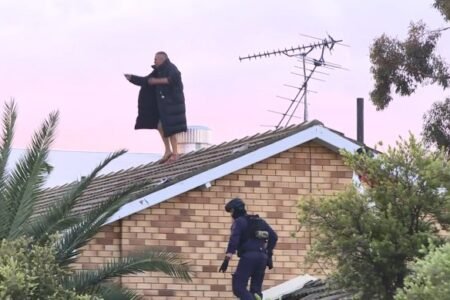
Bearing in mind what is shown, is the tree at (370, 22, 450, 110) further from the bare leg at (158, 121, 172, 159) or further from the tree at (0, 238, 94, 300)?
the tree at (0, 238, 94, 300)

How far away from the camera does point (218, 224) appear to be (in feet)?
59.5

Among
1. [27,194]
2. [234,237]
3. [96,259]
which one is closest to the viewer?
[27,194]

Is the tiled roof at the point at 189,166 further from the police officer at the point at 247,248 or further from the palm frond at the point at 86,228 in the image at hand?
the police officer at the point at 247,248

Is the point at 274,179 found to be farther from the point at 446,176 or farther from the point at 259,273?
the point at 446,176

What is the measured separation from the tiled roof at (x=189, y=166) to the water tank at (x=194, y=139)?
11.1 feet

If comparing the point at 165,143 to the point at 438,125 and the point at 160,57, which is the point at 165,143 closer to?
the point at 160,57

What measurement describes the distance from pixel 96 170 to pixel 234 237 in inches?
78.7

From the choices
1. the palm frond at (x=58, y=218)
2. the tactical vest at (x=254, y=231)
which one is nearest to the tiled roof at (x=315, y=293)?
the tactical vest at (x=254, y=231)

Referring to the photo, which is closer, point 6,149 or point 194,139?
point 6,149

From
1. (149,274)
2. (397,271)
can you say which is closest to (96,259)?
(149,274)

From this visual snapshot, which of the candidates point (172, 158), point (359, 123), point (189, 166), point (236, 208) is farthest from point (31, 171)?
point (359, 123)

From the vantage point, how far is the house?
1759 centimetres

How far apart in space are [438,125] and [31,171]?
1723cm

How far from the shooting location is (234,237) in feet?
52.2
